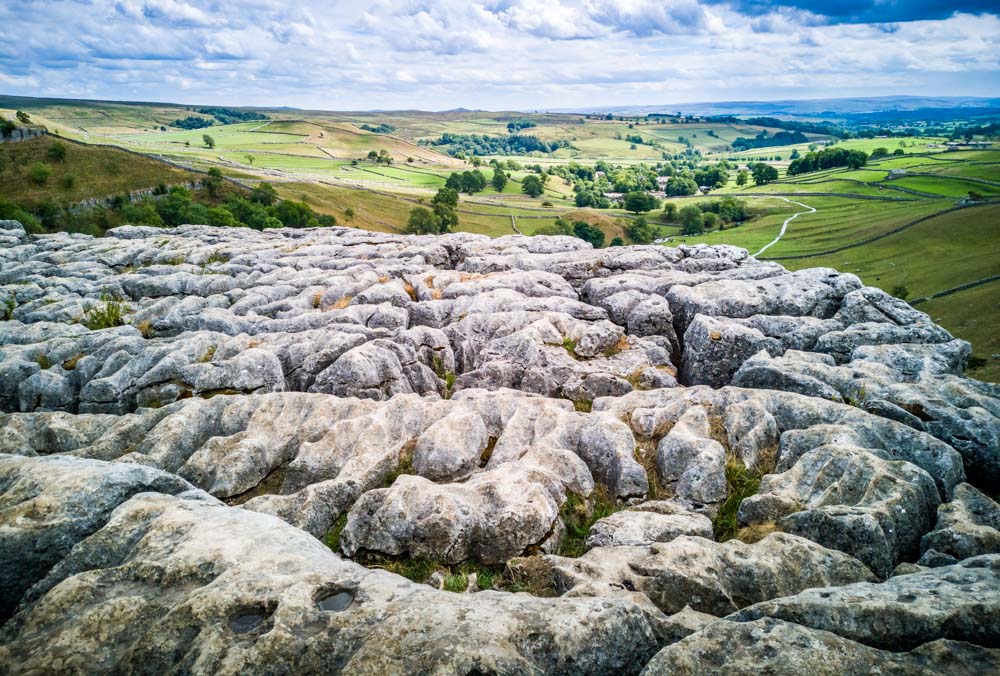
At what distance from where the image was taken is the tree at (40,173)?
143250mm

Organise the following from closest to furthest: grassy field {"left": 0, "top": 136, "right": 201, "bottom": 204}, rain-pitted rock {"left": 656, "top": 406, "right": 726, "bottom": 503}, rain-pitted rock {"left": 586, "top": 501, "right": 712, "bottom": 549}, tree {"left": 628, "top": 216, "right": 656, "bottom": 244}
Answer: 1. rain-pitted rock {"left": 586, "top": 501, "right": 712, "bottom": 549}
2. rain-pitted rock {"left": 656, "top": 406, "right": 726, "bottom": 503}
3. grassy field {"left": 0, "top": 136, "right": 201, "bottom": 204}
4. tree {"left": 628, "top": 216, "right": 656, "bottom": 244}

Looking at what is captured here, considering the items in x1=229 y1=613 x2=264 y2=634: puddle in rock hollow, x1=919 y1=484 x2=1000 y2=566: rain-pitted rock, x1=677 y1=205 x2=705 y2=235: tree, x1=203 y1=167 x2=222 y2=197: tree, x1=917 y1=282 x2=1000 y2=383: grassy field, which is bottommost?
x1=917 y1=282 x2=1000 y2=383: grassy field

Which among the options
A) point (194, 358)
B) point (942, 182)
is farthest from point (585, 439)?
point (942, 182)

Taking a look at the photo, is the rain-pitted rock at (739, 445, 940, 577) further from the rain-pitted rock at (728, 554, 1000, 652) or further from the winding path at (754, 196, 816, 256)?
the winding path at (754, 196, 816, 256)

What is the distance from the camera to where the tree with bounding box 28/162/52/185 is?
143 metres

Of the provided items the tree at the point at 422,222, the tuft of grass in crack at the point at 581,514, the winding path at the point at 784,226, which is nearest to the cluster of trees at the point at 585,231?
the tree at the point at 422,222

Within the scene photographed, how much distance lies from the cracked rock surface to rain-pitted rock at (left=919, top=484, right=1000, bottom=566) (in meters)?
0.09

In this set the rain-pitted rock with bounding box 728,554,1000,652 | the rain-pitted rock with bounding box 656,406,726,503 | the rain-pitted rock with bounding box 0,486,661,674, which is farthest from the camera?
the rain-pitted rock with bounding box 656,406,726,503

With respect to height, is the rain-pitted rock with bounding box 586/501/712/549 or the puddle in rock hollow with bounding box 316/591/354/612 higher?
the puddle in rock hollow with bounding box 316/591/354/612

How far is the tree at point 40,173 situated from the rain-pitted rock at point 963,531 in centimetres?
19734

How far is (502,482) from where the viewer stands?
63.1 ft

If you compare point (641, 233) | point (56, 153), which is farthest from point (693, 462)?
point (56, 153)

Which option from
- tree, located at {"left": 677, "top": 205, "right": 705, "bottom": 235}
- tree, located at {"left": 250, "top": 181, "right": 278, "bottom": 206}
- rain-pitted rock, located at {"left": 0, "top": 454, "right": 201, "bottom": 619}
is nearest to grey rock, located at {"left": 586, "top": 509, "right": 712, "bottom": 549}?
rain-pitted rock, located at {"left": 0, "top": 454, "right": 201, "bottom": 619}

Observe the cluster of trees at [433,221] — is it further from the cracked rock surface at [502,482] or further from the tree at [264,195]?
the cracked rock surface at [502,482]
